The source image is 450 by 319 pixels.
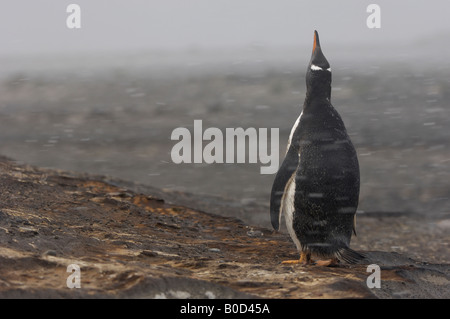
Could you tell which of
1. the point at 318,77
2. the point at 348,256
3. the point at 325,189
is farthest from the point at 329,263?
the point at 318,77

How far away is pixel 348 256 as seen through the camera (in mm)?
5613

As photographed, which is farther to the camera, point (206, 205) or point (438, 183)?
point (438, 183)

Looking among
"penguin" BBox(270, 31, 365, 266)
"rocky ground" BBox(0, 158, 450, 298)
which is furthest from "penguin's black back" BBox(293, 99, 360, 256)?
Answer: "rocky ground" BBox(0, 158, 450, 298)

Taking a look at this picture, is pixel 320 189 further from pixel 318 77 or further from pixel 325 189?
pixel 318 77

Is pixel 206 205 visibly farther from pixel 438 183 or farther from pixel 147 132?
pixel 147 132

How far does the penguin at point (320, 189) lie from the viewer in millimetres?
5535

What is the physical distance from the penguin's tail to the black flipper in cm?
65

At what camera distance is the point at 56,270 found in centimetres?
445

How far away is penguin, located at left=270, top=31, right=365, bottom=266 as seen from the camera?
18.2 feet

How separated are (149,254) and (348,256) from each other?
5.73 ft

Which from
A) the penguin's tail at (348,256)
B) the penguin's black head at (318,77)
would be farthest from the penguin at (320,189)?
the penguin's black head at (318,77)
